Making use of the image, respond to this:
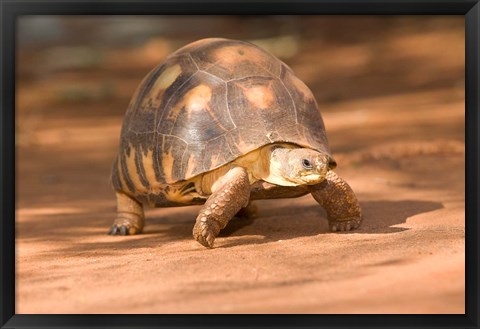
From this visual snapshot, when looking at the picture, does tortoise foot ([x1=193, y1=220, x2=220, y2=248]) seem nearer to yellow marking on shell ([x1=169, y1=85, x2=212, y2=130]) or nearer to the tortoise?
the tortoise

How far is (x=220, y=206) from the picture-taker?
17.2 feet

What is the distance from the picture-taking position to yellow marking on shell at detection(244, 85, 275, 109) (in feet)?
18.0

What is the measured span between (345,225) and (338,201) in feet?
0.68

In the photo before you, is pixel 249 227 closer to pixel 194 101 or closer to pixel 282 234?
pixel 282 234

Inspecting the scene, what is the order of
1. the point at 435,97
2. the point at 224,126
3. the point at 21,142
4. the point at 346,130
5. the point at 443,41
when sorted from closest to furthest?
the point at 224,126 → the point at 346,130 → the point at 21,142 → the point at 435,97 → the point at 443,41

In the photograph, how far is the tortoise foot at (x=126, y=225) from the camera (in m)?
6.38

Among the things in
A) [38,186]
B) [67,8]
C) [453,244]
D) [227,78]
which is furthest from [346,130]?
[67,8]

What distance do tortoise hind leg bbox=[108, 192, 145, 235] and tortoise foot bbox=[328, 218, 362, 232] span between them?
5.67 ft

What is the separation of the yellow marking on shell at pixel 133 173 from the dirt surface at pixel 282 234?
0.43 m

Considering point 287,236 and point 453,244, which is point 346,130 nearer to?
point 287,236

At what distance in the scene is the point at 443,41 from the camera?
1814 cm

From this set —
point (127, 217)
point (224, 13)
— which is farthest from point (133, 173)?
point (224, 13)

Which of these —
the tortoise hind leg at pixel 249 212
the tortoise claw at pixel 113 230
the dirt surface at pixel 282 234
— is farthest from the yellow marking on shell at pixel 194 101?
the tortoise hind leg at pixel 249 212

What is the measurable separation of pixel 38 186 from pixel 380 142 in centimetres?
443
